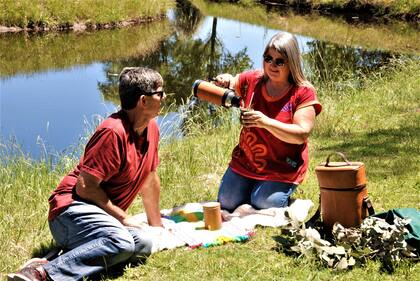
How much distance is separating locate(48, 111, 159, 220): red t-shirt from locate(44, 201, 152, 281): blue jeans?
9cm

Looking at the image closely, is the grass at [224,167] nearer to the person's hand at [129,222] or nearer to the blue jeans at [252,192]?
the person's hand at [129,222]

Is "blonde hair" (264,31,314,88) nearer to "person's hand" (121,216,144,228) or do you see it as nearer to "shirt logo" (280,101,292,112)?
"shirt logo" (280,101,292,112)

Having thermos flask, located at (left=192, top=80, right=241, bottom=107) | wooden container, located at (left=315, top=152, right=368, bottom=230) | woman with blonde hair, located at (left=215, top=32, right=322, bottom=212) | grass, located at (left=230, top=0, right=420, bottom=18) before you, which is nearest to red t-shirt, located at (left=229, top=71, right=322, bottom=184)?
woman with blonde hair, located at (left=215, top=32, right=322, bottom=212)

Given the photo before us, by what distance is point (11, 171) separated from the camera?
527 cm

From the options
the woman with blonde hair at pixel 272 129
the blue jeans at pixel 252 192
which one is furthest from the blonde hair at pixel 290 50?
the blue jeans at pixel 252 192

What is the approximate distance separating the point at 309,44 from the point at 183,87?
5427 millimetres

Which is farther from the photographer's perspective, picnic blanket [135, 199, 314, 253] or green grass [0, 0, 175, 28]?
green grass [0, 0, 175, 28]

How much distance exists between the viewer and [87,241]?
10.5ft

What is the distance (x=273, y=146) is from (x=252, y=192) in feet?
1.23

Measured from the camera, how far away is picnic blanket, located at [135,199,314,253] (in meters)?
3.54

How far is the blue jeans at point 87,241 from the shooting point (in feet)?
10.1

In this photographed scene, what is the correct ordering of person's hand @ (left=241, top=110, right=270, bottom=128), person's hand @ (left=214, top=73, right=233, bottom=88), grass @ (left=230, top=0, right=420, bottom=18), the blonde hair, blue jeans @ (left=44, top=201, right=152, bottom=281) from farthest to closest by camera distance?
1. grass @ (left=230, top=0, right=420, bottom=18)
2. person's hand @ (left=214, top=73, right=233, bottom=88)
3. the blonde hair
4. person's hand @ (left=241, top=110, right=270, bottom=128)
5. blue jeans @ (left=44, top=201, right=152, bottom=281)

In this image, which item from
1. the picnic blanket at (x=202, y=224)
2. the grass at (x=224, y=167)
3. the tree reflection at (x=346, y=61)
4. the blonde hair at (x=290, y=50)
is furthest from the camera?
the tree reflection at (x=346, y=61)

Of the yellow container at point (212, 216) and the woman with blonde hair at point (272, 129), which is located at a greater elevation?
the woman with blonde hair at point (272, 129)
